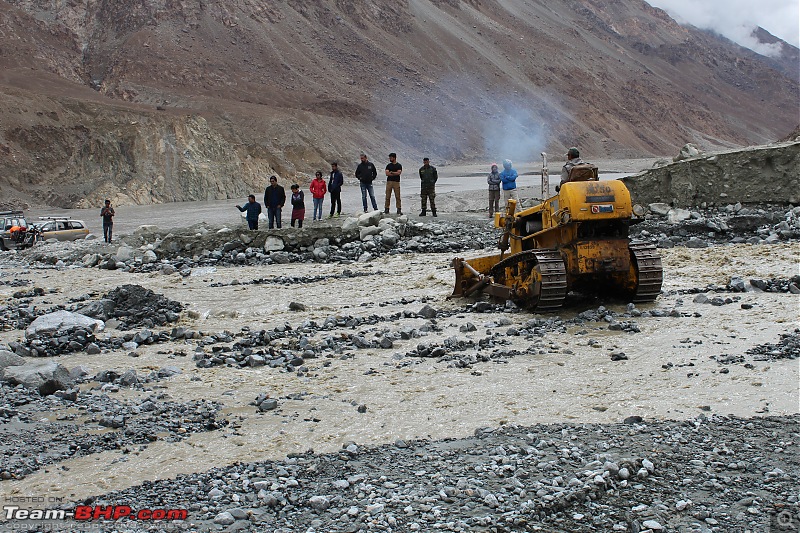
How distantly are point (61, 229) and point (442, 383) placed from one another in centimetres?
2082

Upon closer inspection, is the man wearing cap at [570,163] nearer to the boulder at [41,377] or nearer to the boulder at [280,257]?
the boulder at [41,377]

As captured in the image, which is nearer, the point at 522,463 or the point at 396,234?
the point at 522,463

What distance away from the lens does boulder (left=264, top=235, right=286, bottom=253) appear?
18519 mm

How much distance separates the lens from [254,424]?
23.0ft

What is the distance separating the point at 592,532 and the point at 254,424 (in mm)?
3347

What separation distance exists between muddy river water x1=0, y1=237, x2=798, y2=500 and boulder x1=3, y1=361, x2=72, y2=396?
69 cm

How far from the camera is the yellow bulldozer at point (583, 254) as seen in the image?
1028 cm

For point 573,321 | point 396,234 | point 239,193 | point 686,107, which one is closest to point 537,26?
point 686,107

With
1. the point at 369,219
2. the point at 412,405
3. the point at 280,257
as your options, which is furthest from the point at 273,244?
the point at 412,405

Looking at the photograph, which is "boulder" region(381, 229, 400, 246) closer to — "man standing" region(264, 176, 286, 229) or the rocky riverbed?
"man standing" region(264, 176, 286, 229)

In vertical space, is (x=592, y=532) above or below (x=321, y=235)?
below

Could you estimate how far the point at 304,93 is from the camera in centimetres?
7369

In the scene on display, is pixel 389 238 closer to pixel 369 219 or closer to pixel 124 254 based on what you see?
pixel 369 219

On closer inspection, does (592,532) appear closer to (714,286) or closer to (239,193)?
(714,286)
